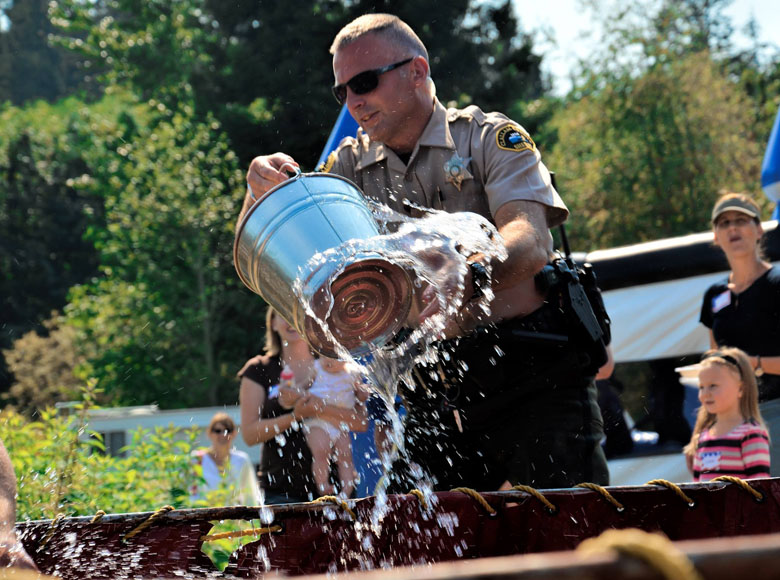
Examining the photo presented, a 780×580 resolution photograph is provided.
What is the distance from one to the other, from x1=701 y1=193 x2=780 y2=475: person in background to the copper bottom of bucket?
8.63 ft

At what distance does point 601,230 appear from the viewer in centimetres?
2300

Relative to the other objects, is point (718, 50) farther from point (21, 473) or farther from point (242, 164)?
point (21, 473)

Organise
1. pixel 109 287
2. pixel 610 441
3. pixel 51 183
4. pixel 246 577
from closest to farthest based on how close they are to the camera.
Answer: pixel 246 577, pixel 610 441, pixel 109 287, pixel 51 183

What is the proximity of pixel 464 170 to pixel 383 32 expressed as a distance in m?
0.50

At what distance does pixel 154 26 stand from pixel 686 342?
978 inches

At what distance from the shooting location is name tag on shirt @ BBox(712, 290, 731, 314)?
16.2ft

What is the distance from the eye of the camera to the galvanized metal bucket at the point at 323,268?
259 centimetres

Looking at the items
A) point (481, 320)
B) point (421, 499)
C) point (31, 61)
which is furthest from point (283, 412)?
point (31, 61)

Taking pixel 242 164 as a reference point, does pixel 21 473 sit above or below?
below

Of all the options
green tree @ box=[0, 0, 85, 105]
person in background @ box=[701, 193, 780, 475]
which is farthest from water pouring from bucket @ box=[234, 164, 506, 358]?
green tree @ box=[0, 0, 85, 105]

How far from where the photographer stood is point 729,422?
450 centimetres

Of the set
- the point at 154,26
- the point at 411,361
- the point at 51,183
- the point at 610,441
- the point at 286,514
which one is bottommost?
the point at 610,441

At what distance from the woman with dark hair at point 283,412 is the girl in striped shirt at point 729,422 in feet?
4.93

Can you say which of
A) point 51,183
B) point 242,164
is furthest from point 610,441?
point 51,183
